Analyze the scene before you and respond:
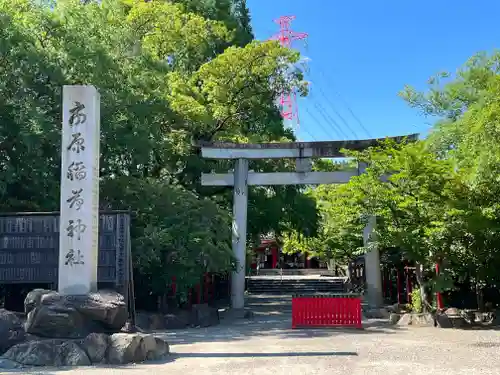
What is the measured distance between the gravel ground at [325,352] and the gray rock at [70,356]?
38 cm

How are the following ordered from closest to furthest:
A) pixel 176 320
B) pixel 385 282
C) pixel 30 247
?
pixel 30 247 < pixel 176 320 < pixel 385 282

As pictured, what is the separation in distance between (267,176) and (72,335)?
12082 mm

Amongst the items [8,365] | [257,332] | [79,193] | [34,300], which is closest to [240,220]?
[257,332]

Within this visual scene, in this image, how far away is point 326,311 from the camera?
14.7 m

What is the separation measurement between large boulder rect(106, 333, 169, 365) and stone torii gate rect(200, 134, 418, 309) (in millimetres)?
9946

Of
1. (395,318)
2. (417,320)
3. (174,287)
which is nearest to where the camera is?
(417,320)

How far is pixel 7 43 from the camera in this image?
14289 millimetres

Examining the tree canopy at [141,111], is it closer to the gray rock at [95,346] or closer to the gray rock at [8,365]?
the gray rock at [95,346]

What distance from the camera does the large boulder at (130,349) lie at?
8961 millimetres

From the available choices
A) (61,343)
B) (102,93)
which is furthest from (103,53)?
(61,343)

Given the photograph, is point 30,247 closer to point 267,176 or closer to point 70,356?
point 70,356

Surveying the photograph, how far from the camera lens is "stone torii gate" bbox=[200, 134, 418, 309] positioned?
1959 cm

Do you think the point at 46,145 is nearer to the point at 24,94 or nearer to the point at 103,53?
the point at 24,94

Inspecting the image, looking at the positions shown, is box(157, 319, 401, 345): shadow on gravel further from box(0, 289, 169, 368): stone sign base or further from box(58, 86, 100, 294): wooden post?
box(58, 86, 100, 294): wooden post
